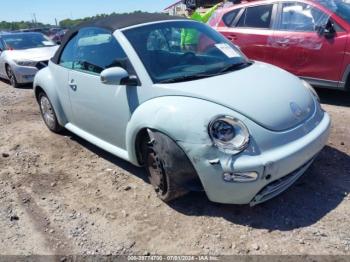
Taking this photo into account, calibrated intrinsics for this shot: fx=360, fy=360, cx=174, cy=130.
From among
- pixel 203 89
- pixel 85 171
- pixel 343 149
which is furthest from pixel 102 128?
pixel 343 149

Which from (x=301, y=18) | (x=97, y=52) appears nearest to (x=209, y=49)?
(x=97, y=52)

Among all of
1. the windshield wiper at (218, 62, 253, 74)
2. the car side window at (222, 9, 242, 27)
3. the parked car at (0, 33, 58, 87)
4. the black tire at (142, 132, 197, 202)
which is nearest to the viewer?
the black tire at (142, 132, 197, 202)

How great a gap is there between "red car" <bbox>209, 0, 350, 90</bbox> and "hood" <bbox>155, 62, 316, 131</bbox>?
2.50 metres

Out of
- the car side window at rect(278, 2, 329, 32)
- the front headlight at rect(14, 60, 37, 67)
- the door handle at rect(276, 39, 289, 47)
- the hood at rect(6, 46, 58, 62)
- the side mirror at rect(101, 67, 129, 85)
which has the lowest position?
the front headlight at rect(14, 60, 37, 67)

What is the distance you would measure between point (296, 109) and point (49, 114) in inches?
142

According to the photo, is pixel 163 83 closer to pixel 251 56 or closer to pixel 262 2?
pixel 251 56

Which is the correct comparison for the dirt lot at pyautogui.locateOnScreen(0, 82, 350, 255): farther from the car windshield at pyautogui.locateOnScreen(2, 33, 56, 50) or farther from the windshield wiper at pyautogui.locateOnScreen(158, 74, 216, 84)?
the car windshield at pyautogui.locateOnScreen(2, 33, 56, 50)

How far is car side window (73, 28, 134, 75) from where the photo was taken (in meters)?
3.52

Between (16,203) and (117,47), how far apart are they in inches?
72.8

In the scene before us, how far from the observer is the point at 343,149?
4.06 metres

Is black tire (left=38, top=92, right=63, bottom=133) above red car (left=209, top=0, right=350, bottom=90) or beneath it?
beneath

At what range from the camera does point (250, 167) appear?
2.62 metres

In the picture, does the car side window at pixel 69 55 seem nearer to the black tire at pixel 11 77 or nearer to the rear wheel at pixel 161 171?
the rear wheel at pixel 161 171

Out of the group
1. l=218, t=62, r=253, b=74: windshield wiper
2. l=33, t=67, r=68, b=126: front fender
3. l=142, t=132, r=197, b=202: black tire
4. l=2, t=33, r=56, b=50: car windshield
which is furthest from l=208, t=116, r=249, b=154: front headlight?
l=2, t=33, r=56, b=50: car windshield
